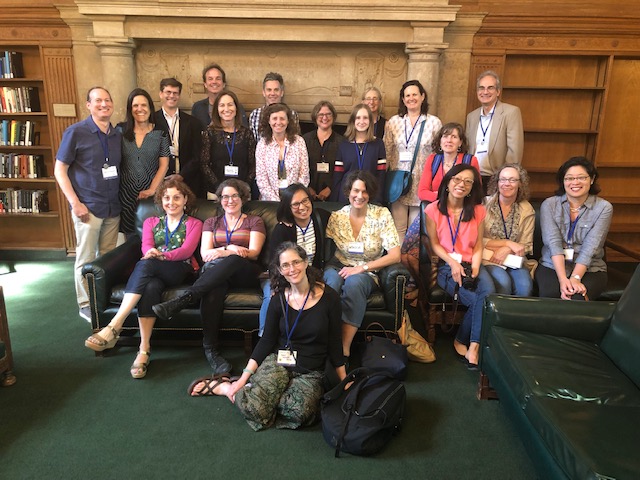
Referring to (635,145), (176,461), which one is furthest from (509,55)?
(176,461)

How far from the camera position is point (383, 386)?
2.43m

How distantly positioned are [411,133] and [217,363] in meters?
2.35

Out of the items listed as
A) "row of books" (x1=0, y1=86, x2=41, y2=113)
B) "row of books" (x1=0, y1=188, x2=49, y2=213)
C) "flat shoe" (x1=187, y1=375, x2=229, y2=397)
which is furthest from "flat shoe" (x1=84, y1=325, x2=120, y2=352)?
"row of books" (x1=0, y1=86, x2=41, y2=113)

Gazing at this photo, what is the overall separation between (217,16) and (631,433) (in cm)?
446

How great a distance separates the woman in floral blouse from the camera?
3098mm

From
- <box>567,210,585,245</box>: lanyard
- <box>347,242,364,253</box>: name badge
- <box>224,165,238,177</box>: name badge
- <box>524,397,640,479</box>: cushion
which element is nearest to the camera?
<box>524,397,640,479</box>: cushion

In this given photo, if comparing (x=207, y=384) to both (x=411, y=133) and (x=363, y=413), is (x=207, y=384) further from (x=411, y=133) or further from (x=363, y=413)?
(x=411, y=133)

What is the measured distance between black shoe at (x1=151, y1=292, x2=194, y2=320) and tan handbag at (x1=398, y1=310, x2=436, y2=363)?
1.33 meters

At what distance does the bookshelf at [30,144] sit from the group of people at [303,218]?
1.86 m

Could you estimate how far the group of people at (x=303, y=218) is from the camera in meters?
2.61

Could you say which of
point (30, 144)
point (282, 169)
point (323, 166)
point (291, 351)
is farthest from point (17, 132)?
point (291, 351)

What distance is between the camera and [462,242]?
3.35 m

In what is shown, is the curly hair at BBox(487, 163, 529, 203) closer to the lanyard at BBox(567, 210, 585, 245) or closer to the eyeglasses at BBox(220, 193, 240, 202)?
the lanyard at BBox(567, 210, 585, 245)

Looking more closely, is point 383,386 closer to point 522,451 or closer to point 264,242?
point 522,451
